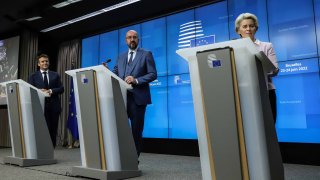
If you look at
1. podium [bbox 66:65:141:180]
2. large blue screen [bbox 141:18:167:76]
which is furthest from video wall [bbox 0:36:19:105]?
podium [bbox 66:65:141:180]

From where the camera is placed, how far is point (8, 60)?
251 inches

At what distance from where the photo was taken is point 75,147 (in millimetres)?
5559

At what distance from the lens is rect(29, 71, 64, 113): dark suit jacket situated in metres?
3.31

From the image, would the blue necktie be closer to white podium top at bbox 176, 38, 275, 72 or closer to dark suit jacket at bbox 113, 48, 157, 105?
dark suit jacket at bbox 113, 48, 157, 105

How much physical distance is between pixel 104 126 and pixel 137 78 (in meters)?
0.49

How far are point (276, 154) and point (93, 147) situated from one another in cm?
130

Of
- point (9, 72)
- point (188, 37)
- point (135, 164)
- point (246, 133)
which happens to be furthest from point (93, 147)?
point (9, 72)

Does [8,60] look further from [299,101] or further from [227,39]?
[299,101]

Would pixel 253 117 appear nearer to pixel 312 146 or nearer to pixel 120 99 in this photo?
pixel 120 99

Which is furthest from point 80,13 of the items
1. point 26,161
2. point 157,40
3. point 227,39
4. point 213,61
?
point 213,61

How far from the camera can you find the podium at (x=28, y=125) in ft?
9.58

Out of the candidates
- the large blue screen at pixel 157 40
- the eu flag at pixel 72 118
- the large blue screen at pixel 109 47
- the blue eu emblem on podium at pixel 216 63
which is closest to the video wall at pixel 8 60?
the eu flag at pixel 72 118

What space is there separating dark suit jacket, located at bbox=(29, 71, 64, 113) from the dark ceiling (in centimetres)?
188

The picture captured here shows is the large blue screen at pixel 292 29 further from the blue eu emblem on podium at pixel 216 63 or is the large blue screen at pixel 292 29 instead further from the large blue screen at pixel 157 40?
the blue eu emblem on podium at pixel 216 63
